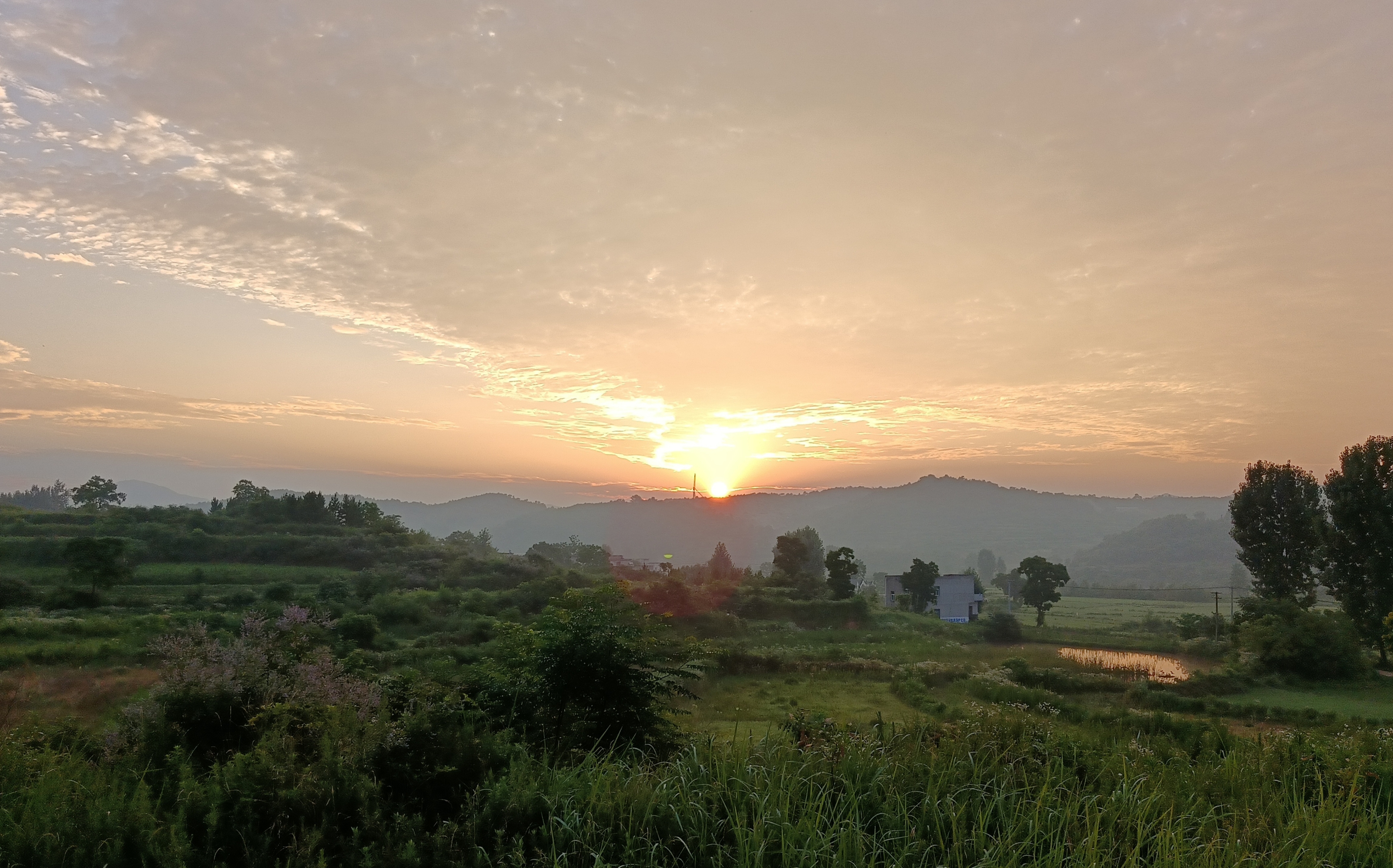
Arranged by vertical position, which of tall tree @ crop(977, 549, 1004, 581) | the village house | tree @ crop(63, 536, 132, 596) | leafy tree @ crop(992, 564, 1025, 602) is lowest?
tall tree @ crop(977, 549, 1004, 581)

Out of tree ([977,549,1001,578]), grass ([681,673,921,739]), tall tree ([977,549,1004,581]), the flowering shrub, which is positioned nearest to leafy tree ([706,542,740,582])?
grass ([681,673,921,739])

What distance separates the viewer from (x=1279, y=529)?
41469 mm

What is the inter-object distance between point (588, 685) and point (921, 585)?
62.2 m

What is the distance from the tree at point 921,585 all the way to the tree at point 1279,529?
25.2 metres

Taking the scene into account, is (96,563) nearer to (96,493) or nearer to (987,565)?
(96,493)

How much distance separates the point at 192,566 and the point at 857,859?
172 feet

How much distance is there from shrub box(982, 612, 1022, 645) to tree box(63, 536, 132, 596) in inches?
1877

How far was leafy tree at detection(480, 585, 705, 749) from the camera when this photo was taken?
784cm

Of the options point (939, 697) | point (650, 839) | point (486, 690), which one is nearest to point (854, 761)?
point (650, 839)

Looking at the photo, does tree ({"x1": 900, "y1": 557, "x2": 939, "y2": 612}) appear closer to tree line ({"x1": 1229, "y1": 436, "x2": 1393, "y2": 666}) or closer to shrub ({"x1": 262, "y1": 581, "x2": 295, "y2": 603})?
tree line ({"x1": 1229, "y1": 436, "x2": 1393, "y2": 666})

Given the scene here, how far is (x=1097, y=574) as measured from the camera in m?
179

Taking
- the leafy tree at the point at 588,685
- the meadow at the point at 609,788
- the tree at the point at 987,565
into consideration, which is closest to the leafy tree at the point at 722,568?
the leafy tree at the point at 588,685

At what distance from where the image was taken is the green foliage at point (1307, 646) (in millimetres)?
28234

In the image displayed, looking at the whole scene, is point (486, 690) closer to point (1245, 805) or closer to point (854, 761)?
point (854, 761)
